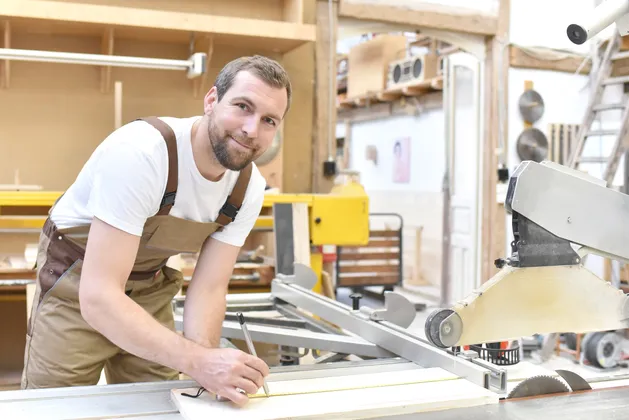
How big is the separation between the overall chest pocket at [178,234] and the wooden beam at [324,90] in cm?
270

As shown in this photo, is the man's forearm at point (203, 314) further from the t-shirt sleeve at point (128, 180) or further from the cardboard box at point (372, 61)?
the cardboard box at point (372, 61)

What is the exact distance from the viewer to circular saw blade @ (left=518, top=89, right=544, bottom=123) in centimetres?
534

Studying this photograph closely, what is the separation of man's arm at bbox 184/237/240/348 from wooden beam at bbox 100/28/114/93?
2278mm

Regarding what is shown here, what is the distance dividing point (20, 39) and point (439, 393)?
3.32 m

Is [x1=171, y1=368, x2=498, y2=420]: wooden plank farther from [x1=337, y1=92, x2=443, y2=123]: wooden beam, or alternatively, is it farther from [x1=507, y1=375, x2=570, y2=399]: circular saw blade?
[x1=337, y1=92, x2=443, y2=123]: wooden beam

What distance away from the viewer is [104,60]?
11.4 feet

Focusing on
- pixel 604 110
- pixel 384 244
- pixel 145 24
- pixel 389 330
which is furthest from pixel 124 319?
pixel 384 244

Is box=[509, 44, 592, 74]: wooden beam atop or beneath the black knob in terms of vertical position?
atop

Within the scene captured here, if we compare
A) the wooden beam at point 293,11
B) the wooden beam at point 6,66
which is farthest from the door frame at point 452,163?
the wooden beam at point 6,66

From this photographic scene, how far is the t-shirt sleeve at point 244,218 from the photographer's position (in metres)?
1.81

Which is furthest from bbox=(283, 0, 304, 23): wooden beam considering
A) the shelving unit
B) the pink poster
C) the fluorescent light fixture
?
the pink poster

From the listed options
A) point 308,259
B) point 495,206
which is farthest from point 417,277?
point 308,259

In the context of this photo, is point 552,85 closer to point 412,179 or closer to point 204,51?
point 412,179

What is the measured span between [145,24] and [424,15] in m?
2.08
